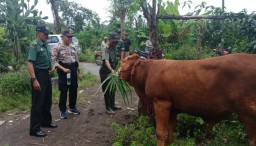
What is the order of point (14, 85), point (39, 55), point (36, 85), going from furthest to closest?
point (14, 85), point (39, 55), point (36, 85)

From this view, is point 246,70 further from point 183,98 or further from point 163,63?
point 163,63

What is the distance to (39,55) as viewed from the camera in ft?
18.0

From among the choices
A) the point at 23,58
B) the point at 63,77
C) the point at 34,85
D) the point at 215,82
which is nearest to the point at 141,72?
the point at 215,82

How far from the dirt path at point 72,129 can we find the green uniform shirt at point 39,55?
4.04ft

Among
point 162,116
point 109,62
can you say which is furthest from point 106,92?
point 162,116

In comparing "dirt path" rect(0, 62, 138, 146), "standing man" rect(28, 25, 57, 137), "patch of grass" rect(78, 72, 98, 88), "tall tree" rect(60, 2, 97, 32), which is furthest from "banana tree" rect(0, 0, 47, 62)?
"tall tree" rect(60, 2, 97, 32)

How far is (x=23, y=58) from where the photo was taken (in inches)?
473

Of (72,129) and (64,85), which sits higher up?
(64,85)

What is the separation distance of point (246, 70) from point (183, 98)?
81 centimetres

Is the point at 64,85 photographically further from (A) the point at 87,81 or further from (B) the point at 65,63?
(A) the point at 87,81

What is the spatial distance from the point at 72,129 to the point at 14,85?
3356 millimetres

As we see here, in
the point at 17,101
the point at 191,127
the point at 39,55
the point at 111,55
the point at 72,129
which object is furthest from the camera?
the point at 17,101

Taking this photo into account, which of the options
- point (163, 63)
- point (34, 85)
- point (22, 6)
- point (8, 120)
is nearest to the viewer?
point (163, 63)

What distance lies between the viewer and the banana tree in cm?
1137
